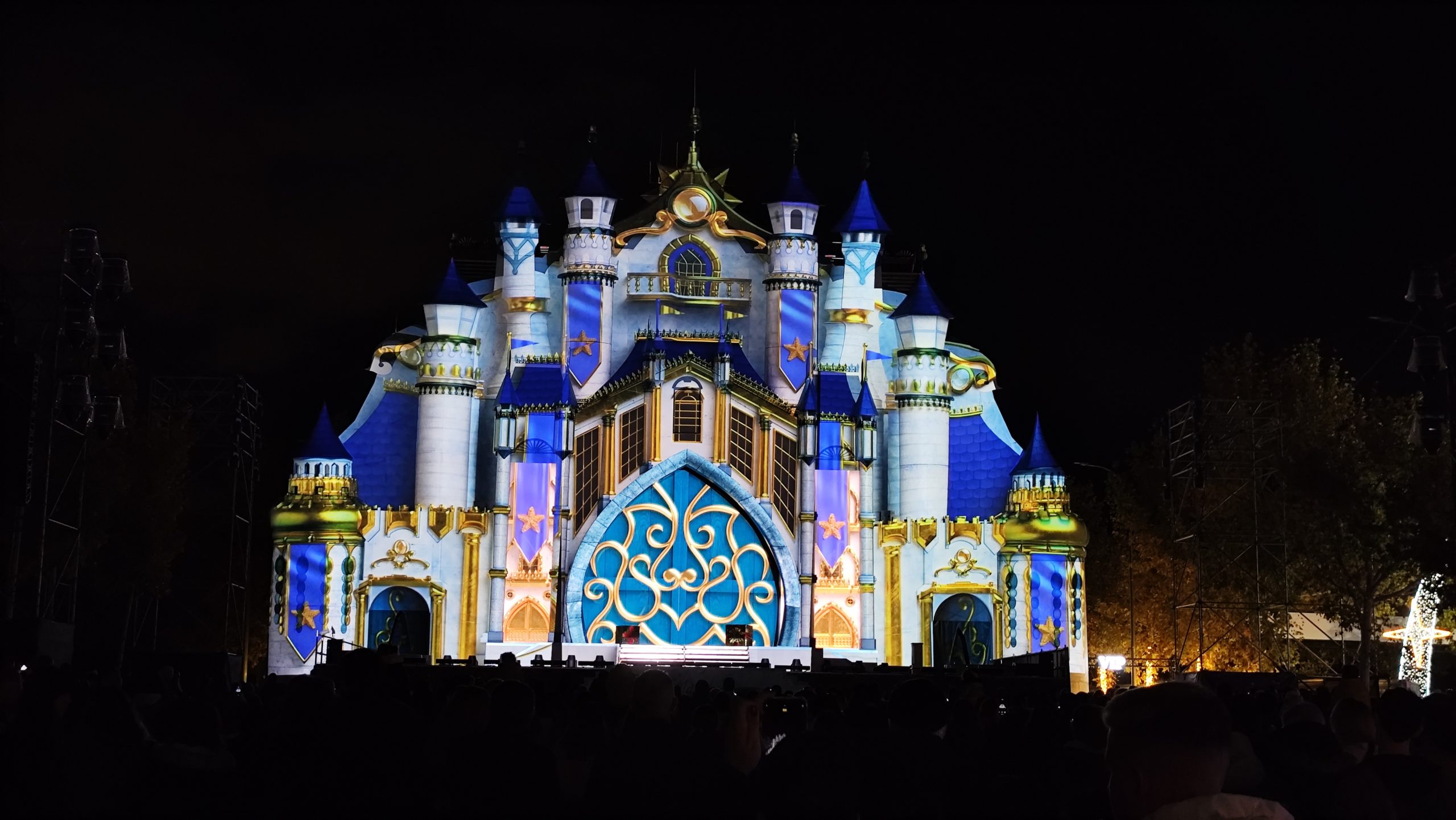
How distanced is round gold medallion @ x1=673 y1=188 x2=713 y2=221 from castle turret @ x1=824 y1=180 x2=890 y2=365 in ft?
12.3

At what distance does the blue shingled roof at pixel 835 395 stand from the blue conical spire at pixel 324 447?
12.3m

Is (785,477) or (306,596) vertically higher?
(785,477)

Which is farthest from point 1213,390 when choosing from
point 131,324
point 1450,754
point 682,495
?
point 1450,754

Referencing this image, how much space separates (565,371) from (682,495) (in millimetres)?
4494

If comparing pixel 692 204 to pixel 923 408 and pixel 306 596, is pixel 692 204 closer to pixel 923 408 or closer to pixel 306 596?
pixel 923 408

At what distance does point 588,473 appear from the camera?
168 ft

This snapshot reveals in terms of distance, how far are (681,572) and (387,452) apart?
895 cm

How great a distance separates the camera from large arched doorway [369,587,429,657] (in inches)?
2003

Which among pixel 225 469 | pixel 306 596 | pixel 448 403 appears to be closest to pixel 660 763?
pixel 306 596

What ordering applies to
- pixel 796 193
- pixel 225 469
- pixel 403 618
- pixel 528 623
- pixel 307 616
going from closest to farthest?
pixel 307 616, pixel 528 623, pixel 403 618, pixel 796 193, pixel 225 469

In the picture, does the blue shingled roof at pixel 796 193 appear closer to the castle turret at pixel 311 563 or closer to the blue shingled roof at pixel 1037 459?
the blue shingled roof at pixel 1037 459

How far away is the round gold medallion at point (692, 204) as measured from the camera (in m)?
54.5

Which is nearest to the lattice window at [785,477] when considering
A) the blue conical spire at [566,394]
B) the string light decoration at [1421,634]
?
the blue conical spire at [566,394]

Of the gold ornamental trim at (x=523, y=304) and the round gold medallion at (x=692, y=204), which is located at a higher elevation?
the round gold medallion at (x=692, y=204)
